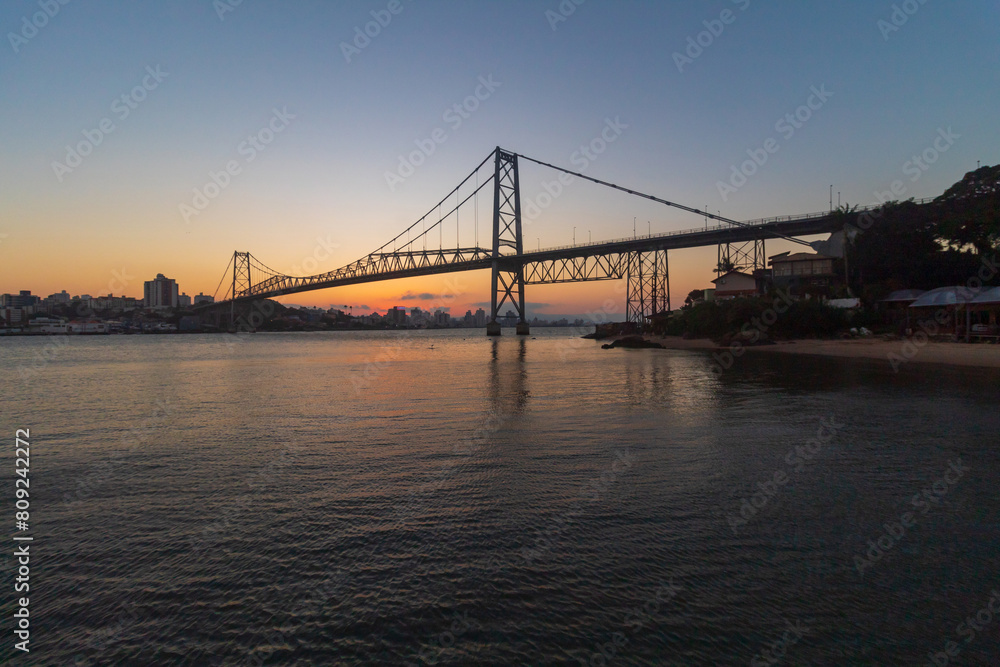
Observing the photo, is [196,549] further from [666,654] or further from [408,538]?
[666,654]

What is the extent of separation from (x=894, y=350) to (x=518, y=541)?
3050cm

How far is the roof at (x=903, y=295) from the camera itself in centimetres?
3462

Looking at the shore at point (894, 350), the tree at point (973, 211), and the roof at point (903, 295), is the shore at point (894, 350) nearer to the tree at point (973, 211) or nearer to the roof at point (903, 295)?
the roof at point (903, 295)

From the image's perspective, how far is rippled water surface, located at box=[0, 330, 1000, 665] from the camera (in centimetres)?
361

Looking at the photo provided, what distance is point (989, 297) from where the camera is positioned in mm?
26094

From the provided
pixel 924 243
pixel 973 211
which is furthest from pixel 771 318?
pixel 973 211

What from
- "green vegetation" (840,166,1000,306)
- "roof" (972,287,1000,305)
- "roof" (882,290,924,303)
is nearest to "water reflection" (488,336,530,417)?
"roof" (972,287,1000,305)

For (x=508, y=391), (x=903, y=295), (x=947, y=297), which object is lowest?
(x=508, y=391)

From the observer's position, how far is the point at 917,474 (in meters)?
7.11

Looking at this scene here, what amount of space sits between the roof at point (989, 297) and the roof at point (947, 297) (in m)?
0.43

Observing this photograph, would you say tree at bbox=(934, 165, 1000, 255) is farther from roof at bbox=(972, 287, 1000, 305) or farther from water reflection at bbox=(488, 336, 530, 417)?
water reflection at bbox=(488, 336, 530, 417)

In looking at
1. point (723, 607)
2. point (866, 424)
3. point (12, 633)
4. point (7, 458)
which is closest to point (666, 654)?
point (723, 607)

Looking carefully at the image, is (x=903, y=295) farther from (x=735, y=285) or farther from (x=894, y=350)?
(x=735, y=285)

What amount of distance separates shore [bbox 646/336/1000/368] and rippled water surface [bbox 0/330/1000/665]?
14.3 m
